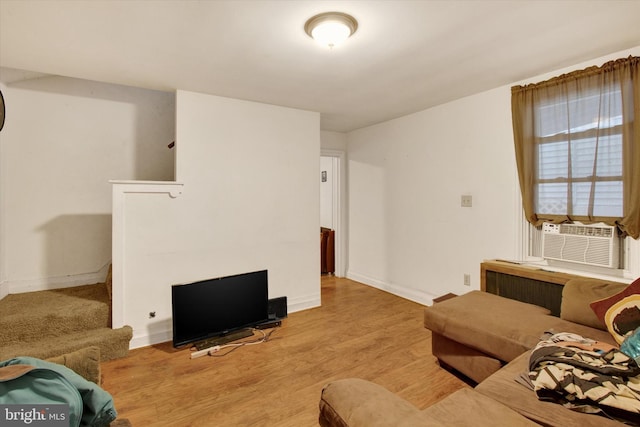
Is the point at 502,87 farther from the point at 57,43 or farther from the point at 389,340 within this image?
the point at 57,43

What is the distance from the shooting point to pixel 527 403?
1.30m

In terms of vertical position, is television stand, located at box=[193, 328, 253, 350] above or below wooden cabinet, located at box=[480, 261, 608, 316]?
below

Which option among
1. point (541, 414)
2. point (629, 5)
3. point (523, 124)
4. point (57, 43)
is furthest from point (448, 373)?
point (57, 43)

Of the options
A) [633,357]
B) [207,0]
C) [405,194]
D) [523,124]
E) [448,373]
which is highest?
[207,0]

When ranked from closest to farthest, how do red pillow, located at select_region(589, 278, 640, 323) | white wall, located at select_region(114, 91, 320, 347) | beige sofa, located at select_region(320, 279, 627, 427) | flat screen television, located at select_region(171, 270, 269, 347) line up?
beige sofa, located at select_region(320, 279, 627, 427) < red pillow, located at select_region(589, 278, 640, 323) < flat screen television, located at select_region(171, 270, 269, 347) < white wall, located at select_region(114, 91, 320, 347)

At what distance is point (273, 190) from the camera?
11.3 ft

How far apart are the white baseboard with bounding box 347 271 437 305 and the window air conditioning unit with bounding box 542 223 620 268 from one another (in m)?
1.43

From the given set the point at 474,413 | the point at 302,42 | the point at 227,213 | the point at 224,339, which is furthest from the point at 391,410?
the point at 227,213

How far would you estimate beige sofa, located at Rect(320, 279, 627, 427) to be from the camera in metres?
1.01

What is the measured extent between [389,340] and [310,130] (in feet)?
8.14

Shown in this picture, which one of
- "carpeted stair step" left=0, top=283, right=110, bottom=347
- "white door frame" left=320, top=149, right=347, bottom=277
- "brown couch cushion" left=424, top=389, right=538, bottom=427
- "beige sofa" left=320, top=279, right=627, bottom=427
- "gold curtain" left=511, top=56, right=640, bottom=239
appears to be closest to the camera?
"beige sofa" left=320, top=279, right=627, bottom=427

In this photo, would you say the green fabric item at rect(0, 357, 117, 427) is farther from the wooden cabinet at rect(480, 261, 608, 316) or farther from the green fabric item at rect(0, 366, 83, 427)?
the wooden cabinet at rect(480, 261, 608, 316)

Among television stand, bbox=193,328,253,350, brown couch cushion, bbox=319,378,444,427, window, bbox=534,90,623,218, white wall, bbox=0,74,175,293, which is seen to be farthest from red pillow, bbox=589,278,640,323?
white wall, bbox=0,74,175,293

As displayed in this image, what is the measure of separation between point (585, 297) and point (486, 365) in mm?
797
